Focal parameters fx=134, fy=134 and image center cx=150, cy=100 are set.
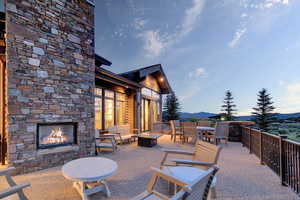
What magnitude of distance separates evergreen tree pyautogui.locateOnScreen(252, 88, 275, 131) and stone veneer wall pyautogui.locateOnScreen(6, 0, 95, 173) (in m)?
21.1

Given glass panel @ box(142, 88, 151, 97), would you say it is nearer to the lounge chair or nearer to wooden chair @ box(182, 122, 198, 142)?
the lounge chair

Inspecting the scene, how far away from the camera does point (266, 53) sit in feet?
38.4

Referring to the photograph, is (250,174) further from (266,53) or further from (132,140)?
(266,53)

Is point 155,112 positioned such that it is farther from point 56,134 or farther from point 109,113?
point 56,134

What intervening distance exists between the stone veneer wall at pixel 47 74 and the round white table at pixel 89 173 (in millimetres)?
1624

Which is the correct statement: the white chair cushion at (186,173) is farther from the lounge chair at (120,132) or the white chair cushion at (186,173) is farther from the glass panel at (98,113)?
the glass panel at (98,113)

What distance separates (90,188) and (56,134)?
2.17 meters

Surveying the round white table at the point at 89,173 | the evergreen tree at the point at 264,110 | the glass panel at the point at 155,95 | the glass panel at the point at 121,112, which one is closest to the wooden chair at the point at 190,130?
the glass panel at the point at 121,112

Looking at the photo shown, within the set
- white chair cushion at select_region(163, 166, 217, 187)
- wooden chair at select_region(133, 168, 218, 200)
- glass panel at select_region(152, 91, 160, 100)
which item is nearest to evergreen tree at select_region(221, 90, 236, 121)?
glass panel at select_region(152, 91, 160, 100)

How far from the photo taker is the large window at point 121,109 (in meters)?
7.41

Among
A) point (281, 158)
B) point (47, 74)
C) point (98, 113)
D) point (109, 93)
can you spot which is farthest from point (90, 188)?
point (109, 93)

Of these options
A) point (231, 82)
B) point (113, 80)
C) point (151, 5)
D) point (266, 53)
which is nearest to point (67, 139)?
point (113, 80)

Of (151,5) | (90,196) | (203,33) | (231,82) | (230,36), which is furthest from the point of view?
(231,82)

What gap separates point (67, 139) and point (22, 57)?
92.6 inches
